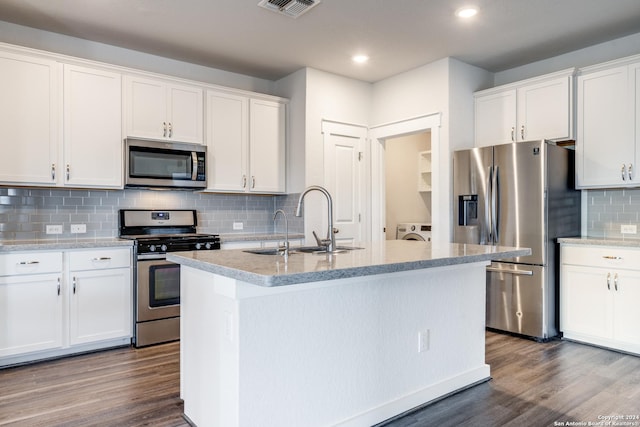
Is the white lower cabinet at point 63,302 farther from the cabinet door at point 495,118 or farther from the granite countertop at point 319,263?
the cabinet door at point 495,118

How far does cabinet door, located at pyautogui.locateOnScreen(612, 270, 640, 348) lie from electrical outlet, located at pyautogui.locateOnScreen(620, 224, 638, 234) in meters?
0.58

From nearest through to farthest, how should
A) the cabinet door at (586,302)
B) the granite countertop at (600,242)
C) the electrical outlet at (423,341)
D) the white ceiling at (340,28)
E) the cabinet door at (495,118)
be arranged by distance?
the electrical outlet at (423,341) → the white ceiling at (340,28) → the granite countertop at (600,242) → the cabinet door at (586,302) → the cabinet door at (495,118)

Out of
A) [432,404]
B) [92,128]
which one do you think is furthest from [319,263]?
[92,128]

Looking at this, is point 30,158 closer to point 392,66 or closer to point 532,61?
point 392,66

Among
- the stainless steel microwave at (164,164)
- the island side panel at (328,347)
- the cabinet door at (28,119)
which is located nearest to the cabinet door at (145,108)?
the stainless steel microwave at (164,164)

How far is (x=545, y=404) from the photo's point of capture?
2.49 meters

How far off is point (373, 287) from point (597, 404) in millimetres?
1527

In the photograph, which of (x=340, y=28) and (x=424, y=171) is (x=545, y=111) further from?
(x=424, y=171)

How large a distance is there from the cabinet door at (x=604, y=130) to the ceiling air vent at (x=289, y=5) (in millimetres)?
2495

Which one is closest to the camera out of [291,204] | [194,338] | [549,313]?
[194,338]

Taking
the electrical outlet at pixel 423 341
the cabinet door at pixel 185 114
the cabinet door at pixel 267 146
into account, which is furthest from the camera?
the cabinet door at pixel 267 146

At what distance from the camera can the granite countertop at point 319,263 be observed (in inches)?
62.5

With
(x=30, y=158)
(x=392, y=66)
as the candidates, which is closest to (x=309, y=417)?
(x=30, y=158)

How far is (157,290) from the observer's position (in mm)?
3678
